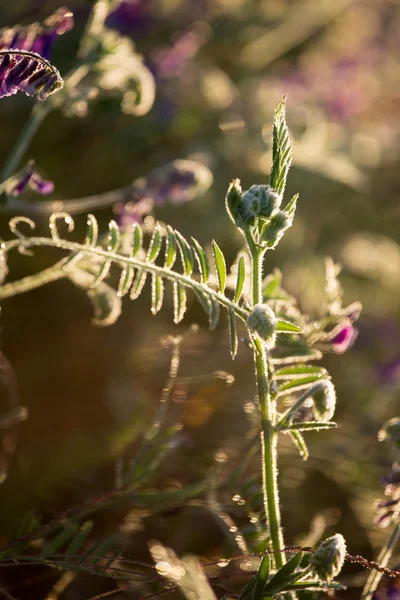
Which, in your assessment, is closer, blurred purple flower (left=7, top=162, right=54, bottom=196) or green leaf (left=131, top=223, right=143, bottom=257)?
green leaf (left=131, top=223, right=143, bottom=257)

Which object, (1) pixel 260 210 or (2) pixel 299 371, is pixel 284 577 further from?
(1) pixel 260 210

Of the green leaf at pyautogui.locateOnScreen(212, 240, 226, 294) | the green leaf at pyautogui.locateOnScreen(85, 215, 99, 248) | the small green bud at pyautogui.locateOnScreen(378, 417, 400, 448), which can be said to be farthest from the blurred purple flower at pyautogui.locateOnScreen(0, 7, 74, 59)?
the small green bud at pyautogui.locateOnScreen(378, 417, 400, 448)

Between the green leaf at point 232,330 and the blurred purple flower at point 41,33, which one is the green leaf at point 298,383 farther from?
the blurred purple flower at point 41,33

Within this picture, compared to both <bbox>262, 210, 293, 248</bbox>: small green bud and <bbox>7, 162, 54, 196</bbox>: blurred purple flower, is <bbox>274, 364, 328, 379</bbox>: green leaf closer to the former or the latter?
<bbox>262, 210, 293, 248</bbox>: small green bud

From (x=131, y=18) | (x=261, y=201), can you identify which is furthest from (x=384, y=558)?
(x=131, y=18)

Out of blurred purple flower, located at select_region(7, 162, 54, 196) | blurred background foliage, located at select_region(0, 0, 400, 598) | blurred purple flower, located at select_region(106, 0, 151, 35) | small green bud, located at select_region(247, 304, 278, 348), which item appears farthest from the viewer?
blurred purple flower, located at select_region(106, 0, 151, 35)

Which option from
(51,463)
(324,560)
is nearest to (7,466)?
(51,463)

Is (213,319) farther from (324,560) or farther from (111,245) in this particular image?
(324,560)
